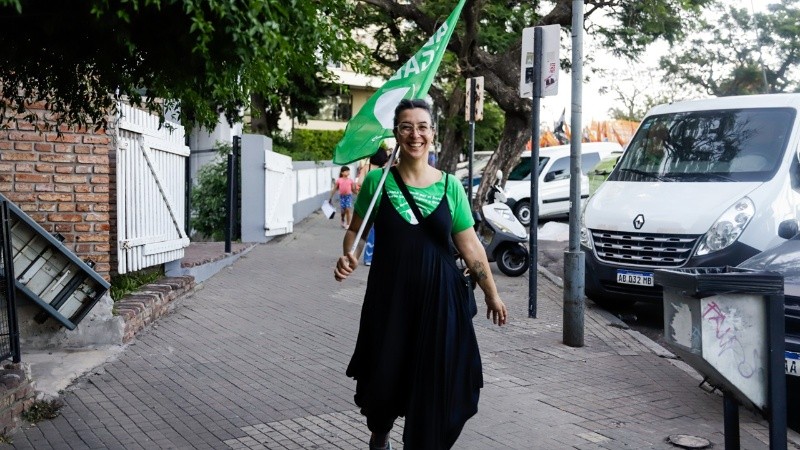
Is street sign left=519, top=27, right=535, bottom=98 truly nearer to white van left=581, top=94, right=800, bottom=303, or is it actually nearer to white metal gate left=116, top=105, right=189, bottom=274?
white van left=581, top=94, right=800, bottom=303

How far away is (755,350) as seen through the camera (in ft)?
14.7

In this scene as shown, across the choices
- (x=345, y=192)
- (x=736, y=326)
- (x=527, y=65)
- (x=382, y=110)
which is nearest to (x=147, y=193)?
(x=527, y=65)

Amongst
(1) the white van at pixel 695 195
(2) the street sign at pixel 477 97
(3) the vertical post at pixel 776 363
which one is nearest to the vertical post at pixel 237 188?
(2) the street sign at pixel 477 97

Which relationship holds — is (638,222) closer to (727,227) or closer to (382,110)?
(727,227)

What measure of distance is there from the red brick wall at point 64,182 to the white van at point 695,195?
5185 mm

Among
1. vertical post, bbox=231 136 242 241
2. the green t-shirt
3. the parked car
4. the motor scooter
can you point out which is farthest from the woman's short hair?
vertical post, bbox=231 136 242 241

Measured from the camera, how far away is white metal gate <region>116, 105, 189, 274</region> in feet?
27.4

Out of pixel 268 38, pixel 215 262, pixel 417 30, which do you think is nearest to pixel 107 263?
pixel 215 262

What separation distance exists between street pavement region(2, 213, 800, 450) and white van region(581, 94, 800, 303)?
76 centimetres

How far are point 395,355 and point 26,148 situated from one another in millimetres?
4438

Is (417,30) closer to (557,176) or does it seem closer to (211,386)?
(557,176)

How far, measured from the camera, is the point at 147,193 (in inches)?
356

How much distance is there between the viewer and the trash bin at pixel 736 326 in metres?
4.41

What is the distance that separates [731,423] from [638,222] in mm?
Answer: 5001
